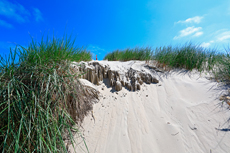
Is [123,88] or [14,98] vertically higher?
[14,98]

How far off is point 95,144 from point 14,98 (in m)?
1.39

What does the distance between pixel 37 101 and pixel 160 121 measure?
2.26m

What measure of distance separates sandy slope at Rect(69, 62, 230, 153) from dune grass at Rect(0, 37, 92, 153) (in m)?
0.56

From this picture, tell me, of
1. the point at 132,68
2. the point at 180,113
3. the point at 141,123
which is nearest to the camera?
the point at 141,123

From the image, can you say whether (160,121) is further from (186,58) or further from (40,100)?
(186,58)

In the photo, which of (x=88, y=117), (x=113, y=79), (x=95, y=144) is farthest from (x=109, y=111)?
(x=113, y=79)

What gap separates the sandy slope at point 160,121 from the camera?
1.86 m

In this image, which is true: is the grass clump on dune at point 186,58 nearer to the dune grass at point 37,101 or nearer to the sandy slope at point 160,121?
the sandy slope at point 160,121

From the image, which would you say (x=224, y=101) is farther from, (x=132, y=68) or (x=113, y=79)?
(x=113, y=79)

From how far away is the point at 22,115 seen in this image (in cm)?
119

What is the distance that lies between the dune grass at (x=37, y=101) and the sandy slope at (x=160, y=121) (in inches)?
22.1

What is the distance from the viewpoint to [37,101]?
1.37m

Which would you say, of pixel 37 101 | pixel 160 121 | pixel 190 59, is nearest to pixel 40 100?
pixel 37 101

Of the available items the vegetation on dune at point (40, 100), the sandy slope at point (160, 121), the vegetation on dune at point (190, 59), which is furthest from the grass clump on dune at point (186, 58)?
the vegetation on dune at point (40, 100)
